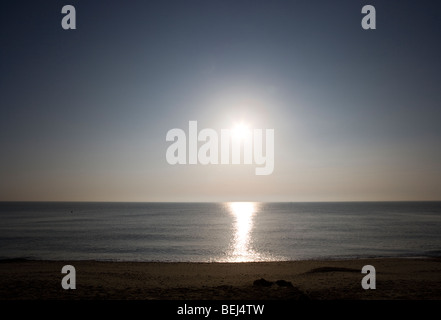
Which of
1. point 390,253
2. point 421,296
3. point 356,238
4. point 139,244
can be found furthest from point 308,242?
point 421,296

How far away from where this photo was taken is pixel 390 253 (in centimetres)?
4659

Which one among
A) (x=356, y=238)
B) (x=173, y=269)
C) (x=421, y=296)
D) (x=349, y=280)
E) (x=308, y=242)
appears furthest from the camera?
(x=356, y=238)

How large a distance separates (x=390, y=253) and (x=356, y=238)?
1835 centimetres

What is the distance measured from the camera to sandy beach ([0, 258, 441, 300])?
16.7 m

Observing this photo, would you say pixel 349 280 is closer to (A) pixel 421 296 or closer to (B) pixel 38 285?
(A) pixel 421 296

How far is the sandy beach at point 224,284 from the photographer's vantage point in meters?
16.7

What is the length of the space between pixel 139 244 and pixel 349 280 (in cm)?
4167

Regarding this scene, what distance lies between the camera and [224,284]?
2061 cm
